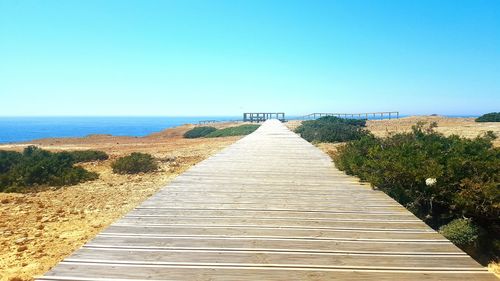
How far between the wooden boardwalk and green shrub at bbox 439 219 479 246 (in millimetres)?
1175

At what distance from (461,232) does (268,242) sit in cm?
367

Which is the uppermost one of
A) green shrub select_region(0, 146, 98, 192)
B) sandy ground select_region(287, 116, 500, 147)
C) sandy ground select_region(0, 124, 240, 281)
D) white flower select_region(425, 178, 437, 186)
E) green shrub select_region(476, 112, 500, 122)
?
green shrub select_region(476, 112, 500, 122)

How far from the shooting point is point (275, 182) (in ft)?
19.9

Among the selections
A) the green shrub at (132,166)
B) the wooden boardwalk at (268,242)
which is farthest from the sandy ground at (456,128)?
the wooden boardwalk at (268,242)

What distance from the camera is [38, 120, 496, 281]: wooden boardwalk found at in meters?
2.54

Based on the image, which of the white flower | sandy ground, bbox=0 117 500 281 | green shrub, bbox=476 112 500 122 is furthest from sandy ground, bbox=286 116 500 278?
sandy ground, bbox=0 117 500 281

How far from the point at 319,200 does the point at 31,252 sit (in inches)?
184

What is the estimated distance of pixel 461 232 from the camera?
504 cm

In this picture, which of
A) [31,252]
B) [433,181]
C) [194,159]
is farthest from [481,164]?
[194,159]

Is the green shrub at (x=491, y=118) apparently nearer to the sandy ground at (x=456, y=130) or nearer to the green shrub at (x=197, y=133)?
the sandy ground at (x=456, y=130)

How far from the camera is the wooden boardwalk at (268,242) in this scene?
8.34ft

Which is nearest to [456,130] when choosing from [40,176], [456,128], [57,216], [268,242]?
[456,128]

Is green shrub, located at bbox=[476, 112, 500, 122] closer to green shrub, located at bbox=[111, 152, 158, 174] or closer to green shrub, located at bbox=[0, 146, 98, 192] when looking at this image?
green shrub, located at bbox=[111, 152, 158, 174]

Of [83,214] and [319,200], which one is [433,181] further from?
[83,214]
